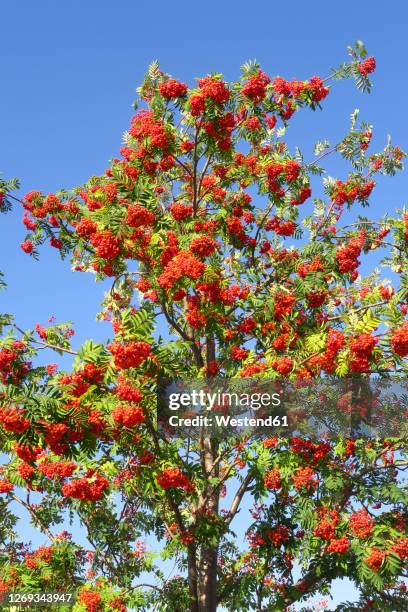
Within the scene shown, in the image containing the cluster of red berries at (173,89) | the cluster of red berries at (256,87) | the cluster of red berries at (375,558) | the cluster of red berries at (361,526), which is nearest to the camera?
the cluster of red berries at (375,558)

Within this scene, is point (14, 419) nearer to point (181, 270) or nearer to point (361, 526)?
point (181, 270)

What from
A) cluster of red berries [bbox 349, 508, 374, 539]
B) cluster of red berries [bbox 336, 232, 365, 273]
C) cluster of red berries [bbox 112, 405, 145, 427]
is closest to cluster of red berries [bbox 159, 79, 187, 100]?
cluster of red berries [bbox 336, 232, 365, 273]

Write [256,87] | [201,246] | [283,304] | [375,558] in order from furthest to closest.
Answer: [256,87], [283,304], [201,246], [375,558]

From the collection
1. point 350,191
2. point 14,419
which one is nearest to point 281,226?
point 350,191

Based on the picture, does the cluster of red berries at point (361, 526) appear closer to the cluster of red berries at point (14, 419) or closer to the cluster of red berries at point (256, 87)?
the cluster of red berries at point (14, 419)

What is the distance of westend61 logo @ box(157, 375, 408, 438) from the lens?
11.5 metres

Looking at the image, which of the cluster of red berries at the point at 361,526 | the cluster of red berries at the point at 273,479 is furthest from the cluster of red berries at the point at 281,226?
the cluster of red berries at the point at 361,526

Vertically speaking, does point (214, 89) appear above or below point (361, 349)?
above

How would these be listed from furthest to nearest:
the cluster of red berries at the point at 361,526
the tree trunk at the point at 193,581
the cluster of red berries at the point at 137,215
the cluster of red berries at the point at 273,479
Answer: the tree trunk at the point at 193,581
the cluster of red berries at the point at 273,479
the cluster of red berries at the point at 137,215
the cluster of red berries at the point at 361,526

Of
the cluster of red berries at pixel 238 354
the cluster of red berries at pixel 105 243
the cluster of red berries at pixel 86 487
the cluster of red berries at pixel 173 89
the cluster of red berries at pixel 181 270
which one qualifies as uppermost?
the cluster of red berries at pixel 173 89

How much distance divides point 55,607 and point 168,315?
575 cm

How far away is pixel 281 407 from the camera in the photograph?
1181 centimetres

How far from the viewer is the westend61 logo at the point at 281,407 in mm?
11516

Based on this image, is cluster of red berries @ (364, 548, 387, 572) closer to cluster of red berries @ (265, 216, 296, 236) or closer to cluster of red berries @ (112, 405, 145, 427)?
cluster of red berries @ (112, 405, 145, 427)
